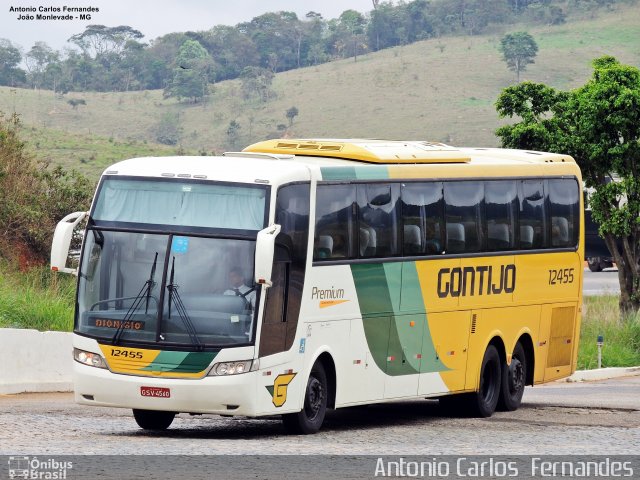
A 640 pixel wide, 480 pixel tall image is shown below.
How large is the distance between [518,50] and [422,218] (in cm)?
14920

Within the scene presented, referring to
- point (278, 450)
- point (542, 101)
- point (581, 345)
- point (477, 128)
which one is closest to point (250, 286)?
point (278, 450)

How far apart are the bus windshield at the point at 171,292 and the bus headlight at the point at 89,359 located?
214mm

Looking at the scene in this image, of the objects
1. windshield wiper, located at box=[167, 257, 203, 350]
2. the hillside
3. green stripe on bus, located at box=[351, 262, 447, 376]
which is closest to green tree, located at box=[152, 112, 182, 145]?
the hillside

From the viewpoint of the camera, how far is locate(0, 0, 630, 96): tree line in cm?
16700

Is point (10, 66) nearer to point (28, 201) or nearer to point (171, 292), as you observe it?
point (28, 201)

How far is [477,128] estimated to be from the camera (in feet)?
466

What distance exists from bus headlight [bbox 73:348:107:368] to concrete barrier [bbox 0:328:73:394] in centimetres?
558

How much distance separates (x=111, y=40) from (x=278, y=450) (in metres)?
170

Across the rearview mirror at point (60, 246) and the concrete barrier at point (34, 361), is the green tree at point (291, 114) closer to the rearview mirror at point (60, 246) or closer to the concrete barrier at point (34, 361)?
the concrete barrier at point (34, 361)

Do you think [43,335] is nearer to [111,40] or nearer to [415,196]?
[415,196]

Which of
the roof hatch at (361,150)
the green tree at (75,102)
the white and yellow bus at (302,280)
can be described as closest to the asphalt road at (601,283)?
the white and yellow bus at (302,280)

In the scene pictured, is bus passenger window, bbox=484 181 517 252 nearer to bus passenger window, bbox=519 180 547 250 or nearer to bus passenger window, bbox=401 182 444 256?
bus passenger window, bbox=519 180 547 250

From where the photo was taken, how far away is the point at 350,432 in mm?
16750

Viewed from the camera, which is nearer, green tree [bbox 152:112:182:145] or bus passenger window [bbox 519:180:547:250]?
bus passenger window [bbox 519:180:547:250]
